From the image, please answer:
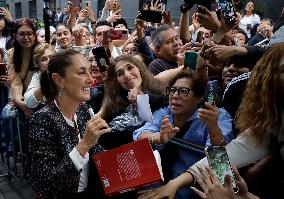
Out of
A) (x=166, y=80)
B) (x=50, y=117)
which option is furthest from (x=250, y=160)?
(x=166, y=80)

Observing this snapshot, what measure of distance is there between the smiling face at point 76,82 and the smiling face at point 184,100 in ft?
2.07

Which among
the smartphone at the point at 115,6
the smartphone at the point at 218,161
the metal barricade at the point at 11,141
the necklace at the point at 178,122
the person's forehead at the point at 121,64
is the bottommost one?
the metal barricade at the point at 11,141

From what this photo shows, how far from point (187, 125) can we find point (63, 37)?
144 inches

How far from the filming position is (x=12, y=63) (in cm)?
531

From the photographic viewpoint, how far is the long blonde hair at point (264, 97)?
2.48m

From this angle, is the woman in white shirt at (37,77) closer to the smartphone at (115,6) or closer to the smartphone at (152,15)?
the smartphone at (152,15)

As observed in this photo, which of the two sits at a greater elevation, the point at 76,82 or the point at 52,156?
the point at 76,82

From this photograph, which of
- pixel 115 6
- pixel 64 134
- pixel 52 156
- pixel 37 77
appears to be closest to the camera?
pixel 52 156

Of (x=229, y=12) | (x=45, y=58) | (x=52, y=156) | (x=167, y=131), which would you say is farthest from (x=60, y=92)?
(x=45, y=58)

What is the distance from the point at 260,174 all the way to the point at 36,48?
3.28 meters

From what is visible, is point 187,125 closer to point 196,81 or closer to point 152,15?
point 196,81

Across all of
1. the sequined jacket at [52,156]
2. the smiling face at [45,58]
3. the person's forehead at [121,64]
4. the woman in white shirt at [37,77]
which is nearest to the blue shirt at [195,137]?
the sequined jacket at [52,156]

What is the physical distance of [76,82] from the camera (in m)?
3.07

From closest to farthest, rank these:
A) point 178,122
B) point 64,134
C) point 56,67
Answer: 1. point 64,134
2. point 56,67
3. point 178,122
